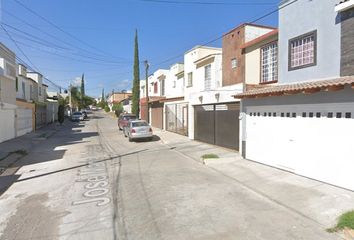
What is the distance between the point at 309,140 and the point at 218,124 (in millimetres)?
7622

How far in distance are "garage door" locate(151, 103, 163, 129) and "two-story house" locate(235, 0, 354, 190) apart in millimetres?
18477

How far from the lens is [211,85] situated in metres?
21.5

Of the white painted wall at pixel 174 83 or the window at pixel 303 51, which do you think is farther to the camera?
the white painted wall at pixel 174 83

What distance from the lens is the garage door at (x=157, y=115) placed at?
3074cm

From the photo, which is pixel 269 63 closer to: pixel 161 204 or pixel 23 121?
pixel 161 204

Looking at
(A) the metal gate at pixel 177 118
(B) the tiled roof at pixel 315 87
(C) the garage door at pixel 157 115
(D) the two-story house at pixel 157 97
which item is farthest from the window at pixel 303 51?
(C) the garage door at pixel 157 115

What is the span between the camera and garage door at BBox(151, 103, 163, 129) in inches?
1210

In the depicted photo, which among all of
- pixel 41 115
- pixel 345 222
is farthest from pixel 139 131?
pixel 41 115

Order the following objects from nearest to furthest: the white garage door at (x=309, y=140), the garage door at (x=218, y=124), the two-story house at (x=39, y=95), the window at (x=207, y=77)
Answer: the white garage door at (x=309, y=140)
the garage door at (x=218, y=124)
the window at (x=207, y=77)
the two-story house at (x=39, y=95)

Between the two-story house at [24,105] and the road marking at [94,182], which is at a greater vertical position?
the two-story house at [24,105]

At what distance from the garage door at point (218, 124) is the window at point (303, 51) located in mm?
3416

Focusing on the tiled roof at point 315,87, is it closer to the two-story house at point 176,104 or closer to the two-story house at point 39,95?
the two-story house at point 176,104

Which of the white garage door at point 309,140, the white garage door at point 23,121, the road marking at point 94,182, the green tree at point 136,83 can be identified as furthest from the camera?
the green tree at point 136,83

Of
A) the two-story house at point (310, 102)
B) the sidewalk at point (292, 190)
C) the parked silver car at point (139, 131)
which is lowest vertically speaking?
the sidewalk at point (292, 190)
